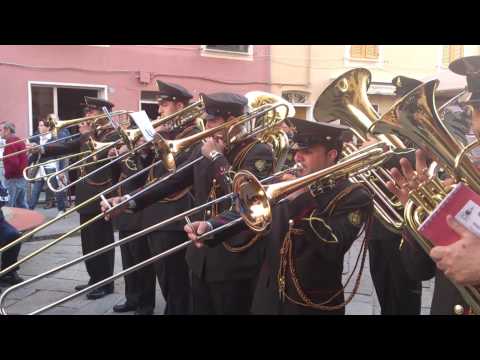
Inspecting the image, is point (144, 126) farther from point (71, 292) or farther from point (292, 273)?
point (71, 292)

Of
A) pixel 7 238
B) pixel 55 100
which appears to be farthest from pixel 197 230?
pixel 55 100

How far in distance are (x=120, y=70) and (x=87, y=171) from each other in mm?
8406

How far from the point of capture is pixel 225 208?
3365mm

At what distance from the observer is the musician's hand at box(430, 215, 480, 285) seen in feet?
5.22

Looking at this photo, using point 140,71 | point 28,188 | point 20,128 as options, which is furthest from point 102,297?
point 140,71

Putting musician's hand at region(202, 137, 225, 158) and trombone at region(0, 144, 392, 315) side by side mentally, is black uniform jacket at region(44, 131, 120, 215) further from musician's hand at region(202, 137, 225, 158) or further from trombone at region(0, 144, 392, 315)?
trombone at region(0, 144, 392, 315)

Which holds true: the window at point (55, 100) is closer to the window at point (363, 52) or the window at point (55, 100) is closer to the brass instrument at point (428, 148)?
the window at point (363, 52)

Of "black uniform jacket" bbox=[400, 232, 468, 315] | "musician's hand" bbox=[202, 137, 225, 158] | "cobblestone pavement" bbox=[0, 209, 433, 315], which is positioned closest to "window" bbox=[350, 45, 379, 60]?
"cobblestone pavement" bbox=[0, 209, 433, 315]

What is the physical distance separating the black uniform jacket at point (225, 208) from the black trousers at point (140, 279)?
1.18 m

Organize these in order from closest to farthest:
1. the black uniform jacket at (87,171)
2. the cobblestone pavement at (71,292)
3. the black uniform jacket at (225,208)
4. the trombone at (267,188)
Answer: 1. the trombone at (267,188)
2. the black uniform jacket at (225,208)
3. the cobblestone pavement at (71,292)
4. the black uniform jacket at (87,171)

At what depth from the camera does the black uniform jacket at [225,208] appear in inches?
124

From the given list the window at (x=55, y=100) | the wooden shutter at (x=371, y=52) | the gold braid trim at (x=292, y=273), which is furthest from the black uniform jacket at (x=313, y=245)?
the wooden shutter at (x=371, y=52)

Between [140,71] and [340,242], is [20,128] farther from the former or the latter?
[340,242]

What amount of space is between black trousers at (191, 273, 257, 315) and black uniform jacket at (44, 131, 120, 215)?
215 centimetres
